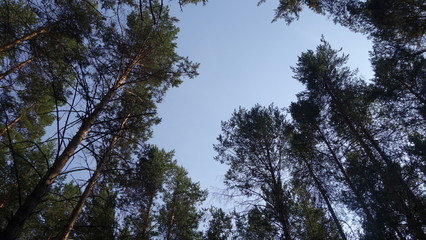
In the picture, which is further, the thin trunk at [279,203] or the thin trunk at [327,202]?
the thin trunk at [327,202]

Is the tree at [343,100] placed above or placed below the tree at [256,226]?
above

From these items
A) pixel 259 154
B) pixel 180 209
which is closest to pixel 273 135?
pixel 259 154

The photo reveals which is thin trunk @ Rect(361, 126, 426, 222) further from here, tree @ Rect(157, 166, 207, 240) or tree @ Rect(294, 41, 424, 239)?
tree @ Rect(157, 166, 207, 240)

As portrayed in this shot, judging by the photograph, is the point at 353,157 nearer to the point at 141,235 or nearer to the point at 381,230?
the point at 381,230

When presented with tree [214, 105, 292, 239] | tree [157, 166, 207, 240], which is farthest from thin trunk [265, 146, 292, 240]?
tree [157, 166, 207, 240]

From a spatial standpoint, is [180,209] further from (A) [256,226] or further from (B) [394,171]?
(B) [394,171]

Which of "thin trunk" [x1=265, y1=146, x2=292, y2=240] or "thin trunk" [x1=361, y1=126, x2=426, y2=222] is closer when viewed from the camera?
"thin trunk" [x1=265, y1=146, x2=292, y2=240]

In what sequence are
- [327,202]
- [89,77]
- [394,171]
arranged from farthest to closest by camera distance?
1. [327,202]
2. [394,171]
3. [89,77]

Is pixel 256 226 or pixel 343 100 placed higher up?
pixel 343 100

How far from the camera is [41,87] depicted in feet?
31.0

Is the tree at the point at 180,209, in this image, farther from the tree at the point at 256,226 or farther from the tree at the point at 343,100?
the tree at the point at 343,100

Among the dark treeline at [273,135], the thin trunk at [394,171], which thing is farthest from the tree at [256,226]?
the thin trunk at [394,171]

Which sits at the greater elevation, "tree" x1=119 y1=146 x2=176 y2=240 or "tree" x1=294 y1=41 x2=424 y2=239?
"tree" x1=294 y1=41 x2=424 y2=239

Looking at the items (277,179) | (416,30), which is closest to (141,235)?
(277,179)
